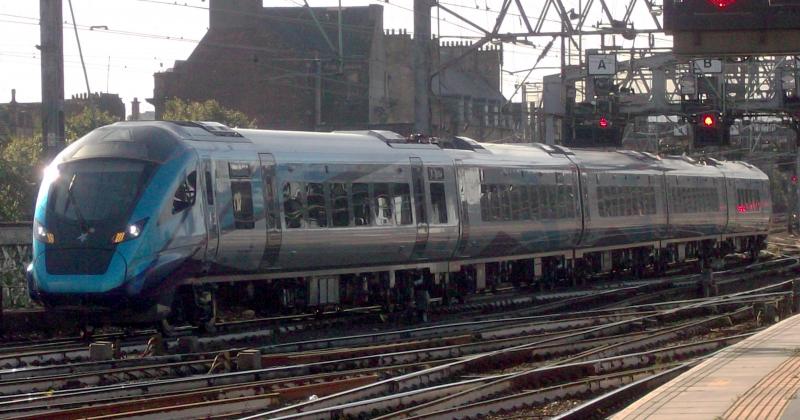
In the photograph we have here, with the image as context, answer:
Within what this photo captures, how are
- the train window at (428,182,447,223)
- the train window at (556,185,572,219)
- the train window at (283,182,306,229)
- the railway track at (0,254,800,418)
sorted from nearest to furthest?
the railway track at (0,254,800,418) → the train window at (283,182,306,229) → the train window at (428,182,447,223) → the train window at (556,185,572,219)

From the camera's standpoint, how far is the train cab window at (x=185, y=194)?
676 inches

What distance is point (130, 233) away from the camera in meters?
16.7

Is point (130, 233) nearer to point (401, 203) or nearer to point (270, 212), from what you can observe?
point (270, 212)

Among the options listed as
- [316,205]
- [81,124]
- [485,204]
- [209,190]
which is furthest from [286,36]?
[209,190]

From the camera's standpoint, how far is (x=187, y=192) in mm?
17344

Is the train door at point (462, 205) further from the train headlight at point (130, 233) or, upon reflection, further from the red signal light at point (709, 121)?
the red signal light at point (709, 121)

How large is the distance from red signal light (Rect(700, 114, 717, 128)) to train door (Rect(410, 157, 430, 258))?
17.2 m

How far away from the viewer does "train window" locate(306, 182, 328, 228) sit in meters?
19.7

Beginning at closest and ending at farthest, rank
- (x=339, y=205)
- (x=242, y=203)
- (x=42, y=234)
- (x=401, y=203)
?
(x=42, y=234) → (x=242, y=203) → (x=339, y=205) → (x=401, y=203)

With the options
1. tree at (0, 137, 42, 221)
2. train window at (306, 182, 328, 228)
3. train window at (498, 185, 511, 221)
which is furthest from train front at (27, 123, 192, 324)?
tree at (0, 137, 42, 221)

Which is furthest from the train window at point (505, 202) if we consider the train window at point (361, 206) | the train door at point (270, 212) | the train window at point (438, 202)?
the train door at point (270, 212)

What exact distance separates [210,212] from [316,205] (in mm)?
2434

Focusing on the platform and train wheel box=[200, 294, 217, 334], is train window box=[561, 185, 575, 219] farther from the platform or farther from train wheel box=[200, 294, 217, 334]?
the platform

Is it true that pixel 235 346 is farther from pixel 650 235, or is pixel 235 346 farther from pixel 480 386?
pixel 650 235
